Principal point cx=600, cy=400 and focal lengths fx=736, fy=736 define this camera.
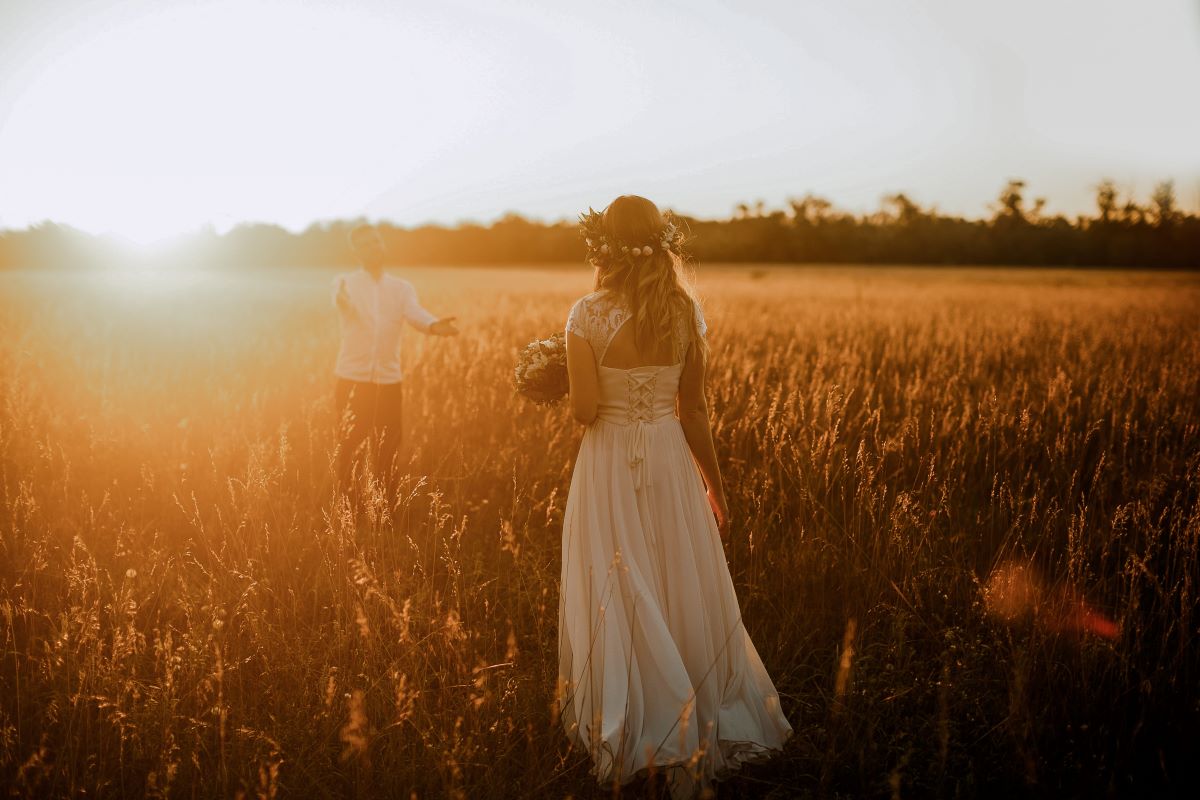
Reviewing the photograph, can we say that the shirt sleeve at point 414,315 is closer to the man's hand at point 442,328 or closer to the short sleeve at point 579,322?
the man's hand at point 442,328

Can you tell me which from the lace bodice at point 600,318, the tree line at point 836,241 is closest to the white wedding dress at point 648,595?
the lace bodice at point 600,318

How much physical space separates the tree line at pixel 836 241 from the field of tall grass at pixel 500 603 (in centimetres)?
4833

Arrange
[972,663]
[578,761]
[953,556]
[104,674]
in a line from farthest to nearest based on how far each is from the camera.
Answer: [953,556]
[972,663]
[104,674]
[578,761]

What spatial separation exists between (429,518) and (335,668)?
1416mm

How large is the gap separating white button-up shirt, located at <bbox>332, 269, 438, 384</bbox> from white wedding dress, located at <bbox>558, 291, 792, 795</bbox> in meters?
2.88

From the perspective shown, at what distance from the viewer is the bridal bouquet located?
10.6ft

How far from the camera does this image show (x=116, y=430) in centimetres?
599

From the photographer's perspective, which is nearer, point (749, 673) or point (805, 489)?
point (749, 673)

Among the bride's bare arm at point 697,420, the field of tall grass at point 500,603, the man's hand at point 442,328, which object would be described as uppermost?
the man's hand at point 442,328

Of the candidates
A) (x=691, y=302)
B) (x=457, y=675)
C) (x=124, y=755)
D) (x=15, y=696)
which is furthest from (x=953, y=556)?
(x=15, y=696)

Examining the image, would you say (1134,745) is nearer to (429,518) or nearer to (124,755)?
(429,518)

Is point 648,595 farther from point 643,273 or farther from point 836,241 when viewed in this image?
point 836,241

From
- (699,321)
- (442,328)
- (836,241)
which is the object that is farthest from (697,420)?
(836,241)

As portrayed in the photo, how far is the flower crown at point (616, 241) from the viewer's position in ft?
9.32
